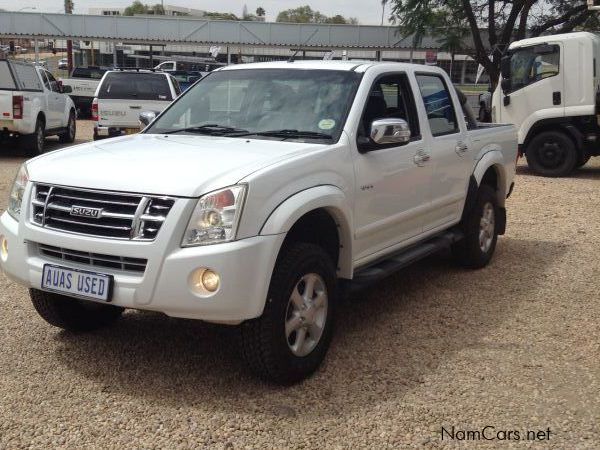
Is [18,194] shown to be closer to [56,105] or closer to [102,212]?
[102,212]

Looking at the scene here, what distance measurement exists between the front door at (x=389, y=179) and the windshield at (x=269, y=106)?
0.22 meters

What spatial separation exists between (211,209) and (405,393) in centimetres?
147

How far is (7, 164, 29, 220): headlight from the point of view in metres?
3.95

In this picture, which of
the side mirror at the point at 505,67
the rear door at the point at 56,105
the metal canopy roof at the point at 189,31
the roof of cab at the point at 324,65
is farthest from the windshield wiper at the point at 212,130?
the metal canopy roof at the point at 189,31

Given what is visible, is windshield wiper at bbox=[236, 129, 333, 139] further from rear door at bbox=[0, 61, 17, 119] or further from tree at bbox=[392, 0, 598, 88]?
tree at bbox=[392, 0, 598, 88]

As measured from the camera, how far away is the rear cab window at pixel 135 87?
1342 cm

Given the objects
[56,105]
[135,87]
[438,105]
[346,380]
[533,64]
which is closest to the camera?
[346,380]

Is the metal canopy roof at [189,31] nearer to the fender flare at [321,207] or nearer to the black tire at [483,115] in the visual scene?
the black tire at [483,115]

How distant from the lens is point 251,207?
341 centimetres

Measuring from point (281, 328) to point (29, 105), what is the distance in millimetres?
11192

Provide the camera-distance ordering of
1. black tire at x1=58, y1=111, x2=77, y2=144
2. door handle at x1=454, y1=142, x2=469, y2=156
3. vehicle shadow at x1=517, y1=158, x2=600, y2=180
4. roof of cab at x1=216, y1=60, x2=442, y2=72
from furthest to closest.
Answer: black tire at x1=58, y1=111, x2=77, y2=144
vehicle shadow at x1=517, y1=158, x2=600, y2=180
door handle at x1=454, y1=142, x2=469, y2=156
roof of cab at x1=216, y1=60, x2=442, y2=72

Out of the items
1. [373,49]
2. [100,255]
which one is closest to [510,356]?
[100,255]

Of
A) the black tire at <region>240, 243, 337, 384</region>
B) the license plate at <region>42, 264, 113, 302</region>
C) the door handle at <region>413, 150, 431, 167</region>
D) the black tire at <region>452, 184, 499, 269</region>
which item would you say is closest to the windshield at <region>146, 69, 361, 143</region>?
the door handle at <region>413, 150, 431, 167</region>

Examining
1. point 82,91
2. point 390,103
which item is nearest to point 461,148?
point 390,103
